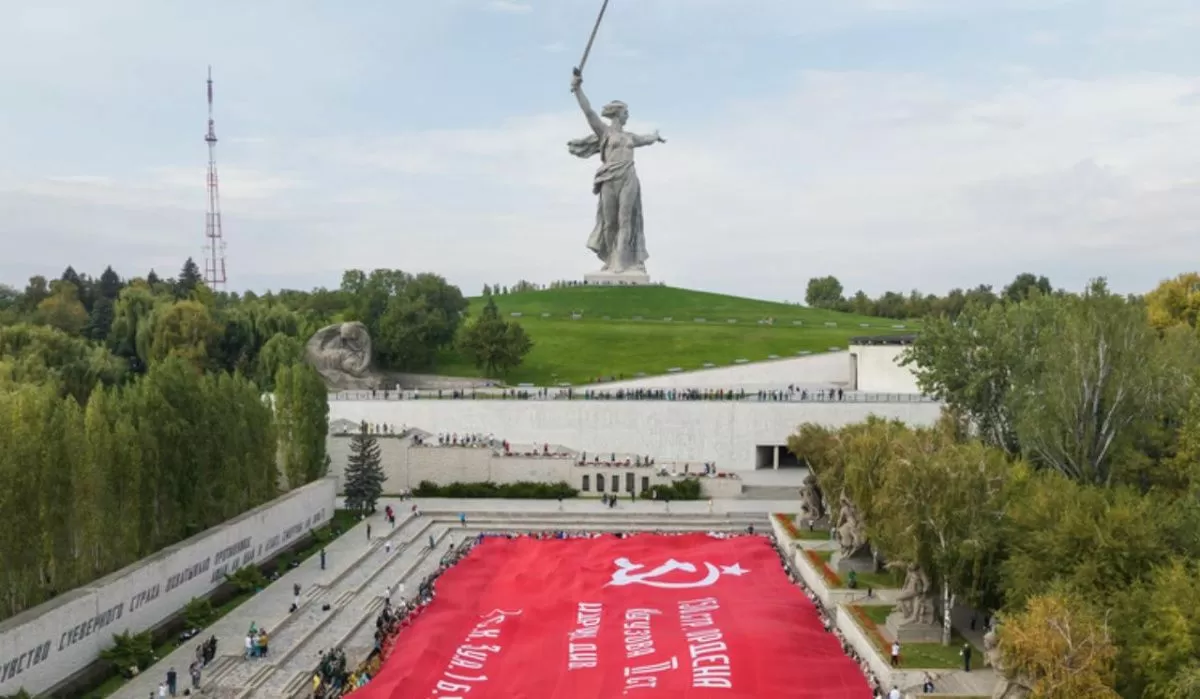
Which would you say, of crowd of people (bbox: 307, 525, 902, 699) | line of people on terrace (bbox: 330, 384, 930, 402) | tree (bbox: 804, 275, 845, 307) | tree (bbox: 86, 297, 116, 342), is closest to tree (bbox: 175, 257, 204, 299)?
tree (bbox: 86, 297, 116, 342)

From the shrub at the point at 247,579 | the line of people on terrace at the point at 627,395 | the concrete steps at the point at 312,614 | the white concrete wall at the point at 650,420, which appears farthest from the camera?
the line of people on terrace at the point at 627,395

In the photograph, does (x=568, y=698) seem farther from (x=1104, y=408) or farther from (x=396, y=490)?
(x=396, y=490)

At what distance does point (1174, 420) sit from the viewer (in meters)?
24.4

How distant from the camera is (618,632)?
2127cm

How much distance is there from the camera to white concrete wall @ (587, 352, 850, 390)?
5006cm

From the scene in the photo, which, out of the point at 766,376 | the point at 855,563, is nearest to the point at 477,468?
the point at 855,563

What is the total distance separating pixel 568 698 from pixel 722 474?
73.2ft

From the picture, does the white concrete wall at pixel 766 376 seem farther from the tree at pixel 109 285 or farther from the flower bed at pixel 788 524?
the tree at pixel 109 285

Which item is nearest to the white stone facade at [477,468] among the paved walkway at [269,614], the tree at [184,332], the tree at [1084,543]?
the paved walkway at [269,614]

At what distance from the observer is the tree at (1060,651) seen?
554 inches

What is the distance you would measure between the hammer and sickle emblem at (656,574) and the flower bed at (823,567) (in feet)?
8.87

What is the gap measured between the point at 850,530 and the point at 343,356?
98.2ft

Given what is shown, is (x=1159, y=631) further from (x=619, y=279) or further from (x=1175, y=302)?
(x=619, y=279)

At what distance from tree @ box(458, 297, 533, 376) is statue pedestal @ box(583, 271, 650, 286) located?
23794 mm
